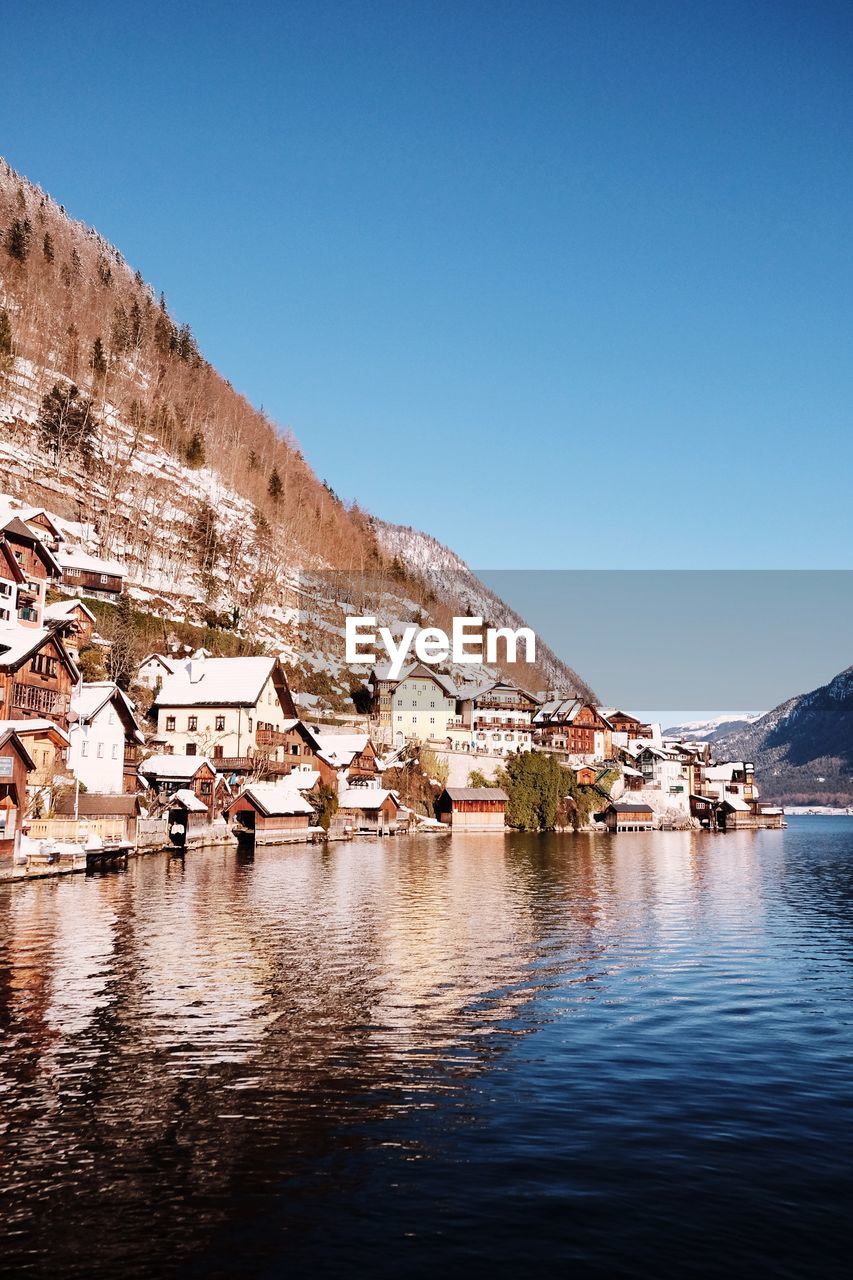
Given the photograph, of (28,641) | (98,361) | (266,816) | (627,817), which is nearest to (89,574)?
(266,816)

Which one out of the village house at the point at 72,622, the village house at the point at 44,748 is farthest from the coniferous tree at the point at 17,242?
the village house at the point at 44,748

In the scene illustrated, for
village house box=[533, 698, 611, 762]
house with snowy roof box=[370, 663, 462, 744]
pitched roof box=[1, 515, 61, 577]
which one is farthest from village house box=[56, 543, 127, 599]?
village house box=[533, 698, 611, 762]

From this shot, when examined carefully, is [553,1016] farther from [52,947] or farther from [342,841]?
[342,841]

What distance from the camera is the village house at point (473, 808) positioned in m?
131

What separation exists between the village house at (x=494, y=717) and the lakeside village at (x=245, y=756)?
29 cm

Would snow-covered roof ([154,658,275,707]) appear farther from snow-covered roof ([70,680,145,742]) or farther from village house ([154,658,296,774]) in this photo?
snow-covered roof ([70,680,145,742])

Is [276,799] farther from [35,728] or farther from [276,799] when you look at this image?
[35,728]

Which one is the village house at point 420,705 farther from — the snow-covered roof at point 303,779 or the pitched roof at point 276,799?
the pitched roof at point 276,799

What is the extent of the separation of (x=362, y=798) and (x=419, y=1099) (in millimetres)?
101406

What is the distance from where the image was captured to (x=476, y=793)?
13262cm

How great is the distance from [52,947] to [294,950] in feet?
27.0

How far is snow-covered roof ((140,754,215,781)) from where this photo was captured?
89375 millimetres

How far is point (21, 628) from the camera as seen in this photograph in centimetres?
6631

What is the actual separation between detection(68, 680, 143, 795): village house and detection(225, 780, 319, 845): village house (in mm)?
16545
